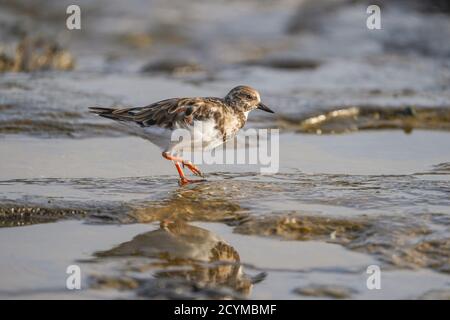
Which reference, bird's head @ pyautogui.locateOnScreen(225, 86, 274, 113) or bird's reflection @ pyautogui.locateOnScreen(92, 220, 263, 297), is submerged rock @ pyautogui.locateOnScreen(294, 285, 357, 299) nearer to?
bird's reflection @ pyautogui.locateOnScreen(92, 220, 263, 297)

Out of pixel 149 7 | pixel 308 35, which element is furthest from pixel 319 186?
pixel 149 7

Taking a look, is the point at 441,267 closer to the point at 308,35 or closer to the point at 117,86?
the point at 117,86

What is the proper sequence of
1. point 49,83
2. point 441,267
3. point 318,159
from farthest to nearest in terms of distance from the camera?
1. point 49,83
2. point 318,159
3. point 441,267

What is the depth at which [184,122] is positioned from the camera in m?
6.53

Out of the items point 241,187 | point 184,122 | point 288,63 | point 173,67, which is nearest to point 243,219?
point 241,187

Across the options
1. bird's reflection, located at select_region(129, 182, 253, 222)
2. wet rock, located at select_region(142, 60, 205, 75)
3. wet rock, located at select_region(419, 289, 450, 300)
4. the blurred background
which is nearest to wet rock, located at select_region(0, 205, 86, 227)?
bird's reflection, located at select_region(129, 182, 253, 222)

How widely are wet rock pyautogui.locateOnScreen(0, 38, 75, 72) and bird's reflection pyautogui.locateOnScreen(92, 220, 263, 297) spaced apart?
6807mm

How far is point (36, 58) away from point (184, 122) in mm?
6099

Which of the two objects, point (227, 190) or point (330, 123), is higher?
point (330, 123)

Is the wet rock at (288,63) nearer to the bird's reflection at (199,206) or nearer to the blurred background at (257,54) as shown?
the blurred background at (257,54)

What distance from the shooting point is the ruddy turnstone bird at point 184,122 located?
21.4 feet

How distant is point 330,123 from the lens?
29.6 ft

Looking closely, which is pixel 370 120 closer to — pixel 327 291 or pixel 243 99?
pixel 243 99

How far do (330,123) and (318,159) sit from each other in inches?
62.0
